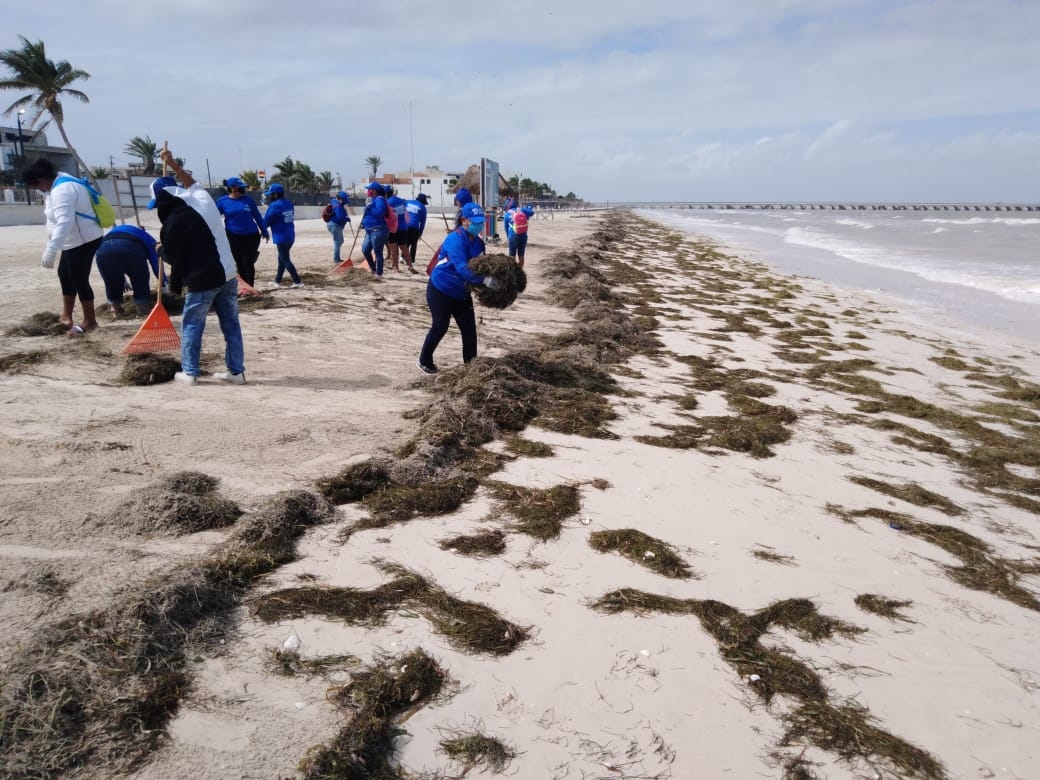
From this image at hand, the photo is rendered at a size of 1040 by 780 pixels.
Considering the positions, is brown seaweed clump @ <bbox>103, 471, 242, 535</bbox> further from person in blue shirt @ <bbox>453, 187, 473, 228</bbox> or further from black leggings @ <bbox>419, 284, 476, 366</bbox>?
person in blue shirt @ <bbox>453, 187, 473, 228</bbox>

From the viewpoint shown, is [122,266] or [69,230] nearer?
[69,230]

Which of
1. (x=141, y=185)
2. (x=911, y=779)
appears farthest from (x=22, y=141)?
(x=911, y=779)

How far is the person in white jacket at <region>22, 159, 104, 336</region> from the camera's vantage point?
592 cm

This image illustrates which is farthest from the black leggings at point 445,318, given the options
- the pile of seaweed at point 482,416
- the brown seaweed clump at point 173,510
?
the brown seaweed clump at point 173,510

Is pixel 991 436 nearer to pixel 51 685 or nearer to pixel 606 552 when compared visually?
pixel 606 552

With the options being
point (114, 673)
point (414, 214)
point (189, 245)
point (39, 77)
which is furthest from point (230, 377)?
point (39, 77)

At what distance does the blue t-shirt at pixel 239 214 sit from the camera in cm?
839

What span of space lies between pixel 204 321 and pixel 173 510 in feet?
8.14

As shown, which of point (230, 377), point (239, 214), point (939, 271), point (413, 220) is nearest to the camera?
point (230, 377)

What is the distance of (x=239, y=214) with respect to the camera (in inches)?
332

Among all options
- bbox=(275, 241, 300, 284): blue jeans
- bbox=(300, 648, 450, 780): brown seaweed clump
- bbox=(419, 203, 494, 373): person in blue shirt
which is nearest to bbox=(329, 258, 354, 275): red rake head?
bbox=(275, 241, 300, 284): blue jeans

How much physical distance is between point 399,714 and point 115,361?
496 centimetres

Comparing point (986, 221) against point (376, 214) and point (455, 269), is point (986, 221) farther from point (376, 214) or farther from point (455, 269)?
point (455, 269)

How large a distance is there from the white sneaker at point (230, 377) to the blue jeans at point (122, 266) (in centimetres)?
250
